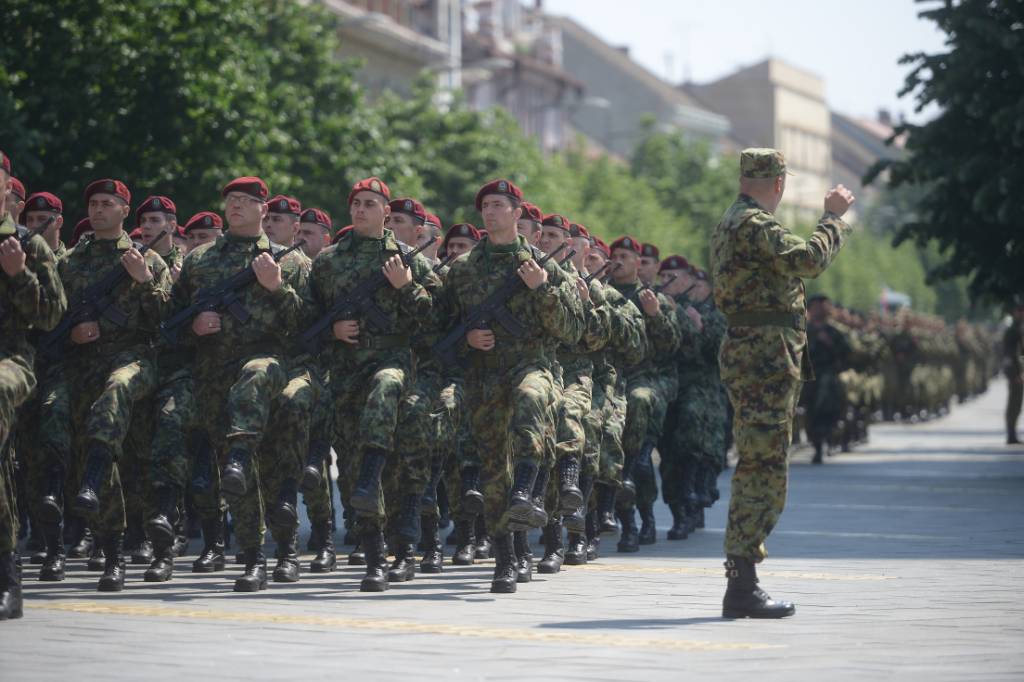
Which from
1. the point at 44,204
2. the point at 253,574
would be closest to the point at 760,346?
the point at 253,574

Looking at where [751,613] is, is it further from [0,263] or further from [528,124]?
[528,124]

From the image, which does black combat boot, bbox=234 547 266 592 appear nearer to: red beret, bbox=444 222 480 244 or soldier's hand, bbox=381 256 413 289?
soldier's hand, bbox=381 256 413 289

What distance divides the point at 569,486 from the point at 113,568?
101 inches

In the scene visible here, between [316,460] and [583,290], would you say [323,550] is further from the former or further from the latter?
[583,290]

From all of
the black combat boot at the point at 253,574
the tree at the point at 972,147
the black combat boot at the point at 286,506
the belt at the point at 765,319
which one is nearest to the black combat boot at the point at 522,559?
the black combat boot at the point at 286,506

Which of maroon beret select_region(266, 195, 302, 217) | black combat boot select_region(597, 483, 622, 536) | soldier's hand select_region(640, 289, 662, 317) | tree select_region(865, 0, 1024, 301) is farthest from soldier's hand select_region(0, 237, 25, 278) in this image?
tree select_region(865, 0, 1024, 301)

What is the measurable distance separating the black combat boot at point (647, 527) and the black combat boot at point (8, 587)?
632 cm

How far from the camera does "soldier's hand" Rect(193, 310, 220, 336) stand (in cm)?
1191

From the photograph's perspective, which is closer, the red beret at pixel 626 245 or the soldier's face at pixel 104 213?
the soldier's face at pixel 104 213

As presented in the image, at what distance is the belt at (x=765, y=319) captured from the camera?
10578 mm

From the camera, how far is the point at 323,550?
1306cm

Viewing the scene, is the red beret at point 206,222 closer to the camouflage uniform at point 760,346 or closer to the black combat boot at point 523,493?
the black combat boot at point 523,493

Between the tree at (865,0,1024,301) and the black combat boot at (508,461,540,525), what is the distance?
38.4 ft

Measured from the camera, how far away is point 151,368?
12070mm
